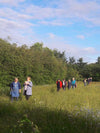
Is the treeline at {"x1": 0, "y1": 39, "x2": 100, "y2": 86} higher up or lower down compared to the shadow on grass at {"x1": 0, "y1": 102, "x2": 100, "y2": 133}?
higher up

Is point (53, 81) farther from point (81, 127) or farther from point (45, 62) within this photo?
point (81, 127)

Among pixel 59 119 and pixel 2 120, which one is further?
pixel 2 120

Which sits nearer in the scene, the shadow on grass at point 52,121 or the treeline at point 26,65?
the shadow on grass at point 52,121

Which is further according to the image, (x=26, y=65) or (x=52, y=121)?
(x=26, y=65)

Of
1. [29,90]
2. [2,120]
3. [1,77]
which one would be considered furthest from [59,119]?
[1,77]

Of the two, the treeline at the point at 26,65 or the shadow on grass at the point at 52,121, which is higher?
the treeline at the point at 26,65

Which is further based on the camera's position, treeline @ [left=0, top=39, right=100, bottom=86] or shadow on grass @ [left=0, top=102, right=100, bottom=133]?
treeline @ [left=0, top=39, right=100, bottom=86]

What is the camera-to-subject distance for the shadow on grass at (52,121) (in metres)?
3.50

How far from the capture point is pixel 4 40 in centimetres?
1891

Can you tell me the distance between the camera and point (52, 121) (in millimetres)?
3912

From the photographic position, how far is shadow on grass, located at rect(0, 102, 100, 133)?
350cm

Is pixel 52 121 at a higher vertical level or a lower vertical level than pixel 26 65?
lower

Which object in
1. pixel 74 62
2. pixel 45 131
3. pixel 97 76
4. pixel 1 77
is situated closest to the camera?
pixel 45 131

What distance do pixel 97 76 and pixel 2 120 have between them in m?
59.5
